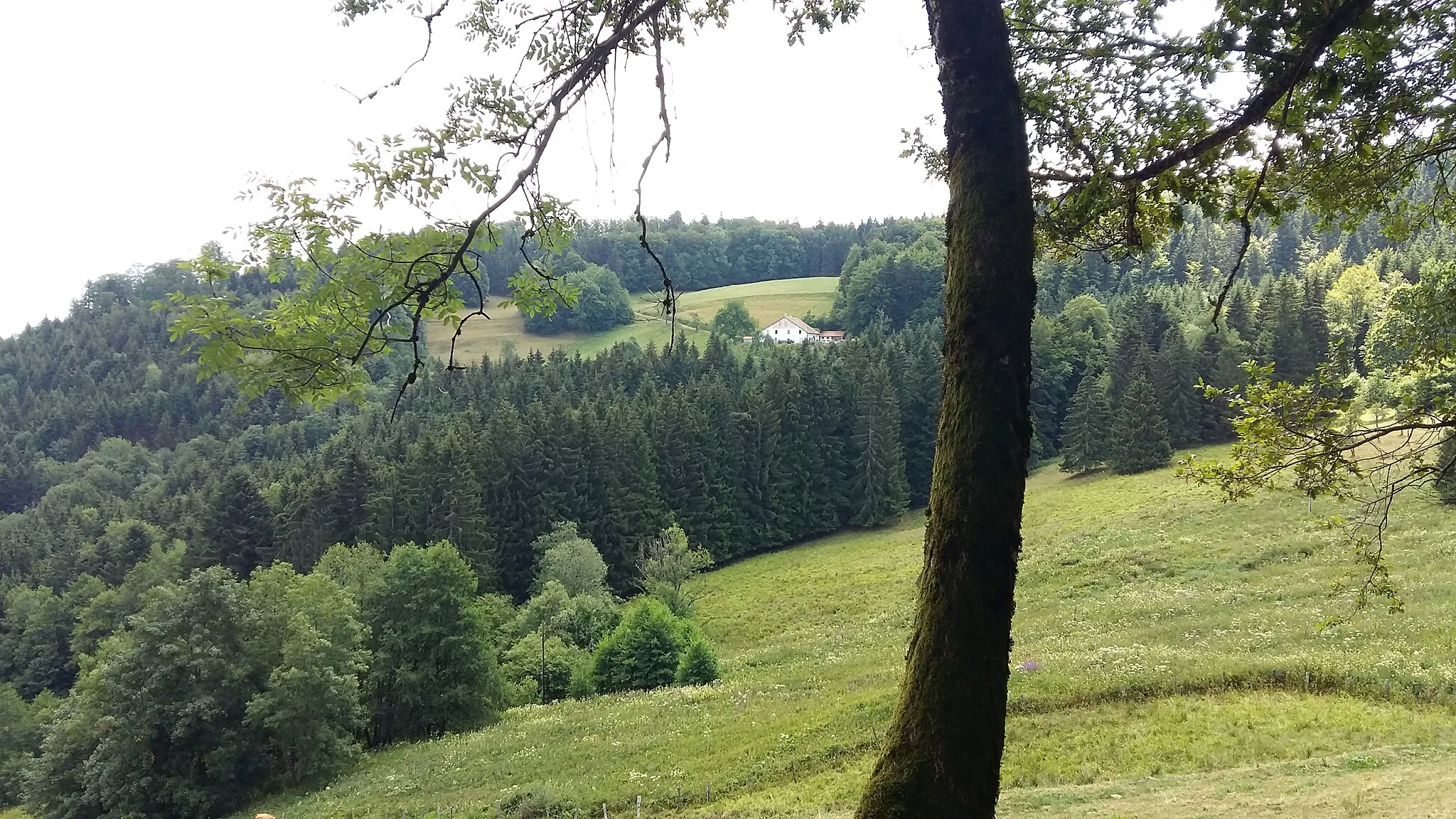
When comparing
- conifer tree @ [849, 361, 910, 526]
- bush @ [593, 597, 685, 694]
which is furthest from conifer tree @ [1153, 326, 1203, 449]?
bush @ [593, 597, 685, 694]

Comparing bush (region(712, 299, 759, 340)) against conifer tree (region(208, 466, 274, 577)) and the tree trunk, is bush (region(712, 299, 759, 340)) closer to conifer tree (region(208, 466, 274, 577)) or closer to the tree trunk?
conifer tree (region(208, 466, 274, 577))

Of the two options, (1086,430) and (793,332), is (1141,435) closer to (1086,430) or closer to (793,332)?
(1086,430)

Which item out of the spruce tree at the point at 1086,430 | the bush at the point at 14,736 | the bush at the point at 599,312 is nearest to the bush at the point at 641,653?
the bush at the point at 14,736

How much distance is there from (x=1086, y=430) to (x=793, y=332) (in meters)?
57.4

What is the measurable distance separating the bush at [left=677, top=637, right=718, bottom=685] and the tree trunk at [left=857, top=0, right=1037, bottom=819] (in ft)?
92.5

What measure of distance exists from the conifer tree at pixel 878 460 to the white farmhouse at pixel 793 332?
44.4 m

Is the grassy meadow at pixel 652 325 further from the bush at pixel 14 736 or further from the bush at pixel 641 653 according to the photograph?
the bush at pixel 14 736

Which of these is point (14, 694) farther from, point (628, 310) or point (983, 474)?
point (628, 310)

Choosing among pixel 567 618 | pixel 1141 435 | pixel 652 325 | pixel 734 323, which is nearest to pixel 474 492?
pixel 567 618

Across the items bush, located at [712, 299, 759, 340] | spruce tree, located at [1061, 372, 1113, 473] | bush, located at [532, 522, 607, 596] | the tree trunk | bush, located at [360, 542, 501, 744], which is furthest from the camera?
bush, located at [712, 299, 759, 340]

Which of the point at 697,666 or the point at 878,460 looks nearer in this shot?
the point at 697,666

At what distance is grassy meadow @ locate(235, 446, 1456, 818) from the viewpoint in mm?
→ 12258

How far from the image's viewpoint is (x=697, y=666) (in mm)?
30312

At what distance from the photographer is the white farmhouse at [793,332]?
352 ft
